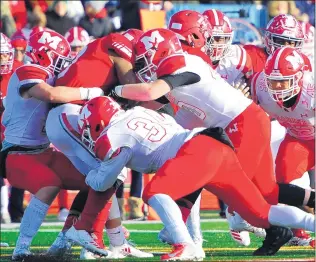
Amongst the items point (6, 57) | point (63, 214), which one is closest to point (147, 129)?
point (6, 57)

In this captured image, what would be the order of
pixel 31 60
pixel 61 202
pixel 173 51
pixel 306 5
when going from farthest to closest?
1. pixel 306 5
2. pixel 61 202
3. pixel 31 60
4. pixel 173 51

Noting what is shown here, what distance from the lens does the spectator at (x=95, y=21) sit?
49.1ft

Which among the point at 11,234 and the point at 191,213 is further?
the point at 11,234

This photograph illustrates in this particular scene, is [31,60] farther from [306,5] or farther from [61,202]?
[306,5]

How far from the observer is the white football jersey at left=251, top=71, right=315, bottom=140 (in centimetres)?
887

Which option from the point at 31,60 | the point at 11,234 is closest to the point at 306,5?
the point at 11,234

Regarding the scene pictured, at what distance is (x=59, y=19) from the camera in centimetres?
1485

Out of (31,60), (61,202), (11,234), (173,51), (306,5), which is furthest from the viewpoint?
(306,5)

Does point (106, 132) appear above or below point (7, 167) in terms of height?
above

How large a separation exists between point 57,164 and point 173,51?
118cm

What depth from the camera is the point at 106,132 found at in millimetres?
7590

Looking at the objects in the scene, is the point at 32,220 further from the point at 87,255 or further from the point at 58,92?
the point at 58,92

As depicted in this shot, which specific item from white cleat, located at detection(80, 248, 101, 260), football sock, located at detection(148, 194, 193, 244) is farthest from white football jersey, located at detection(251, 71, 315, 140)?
football sock, located at detection(148, 194, 193, 244)

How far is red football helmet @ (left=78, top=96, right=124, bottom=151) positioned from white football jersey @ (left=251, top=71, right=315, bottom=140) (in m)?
1.66
